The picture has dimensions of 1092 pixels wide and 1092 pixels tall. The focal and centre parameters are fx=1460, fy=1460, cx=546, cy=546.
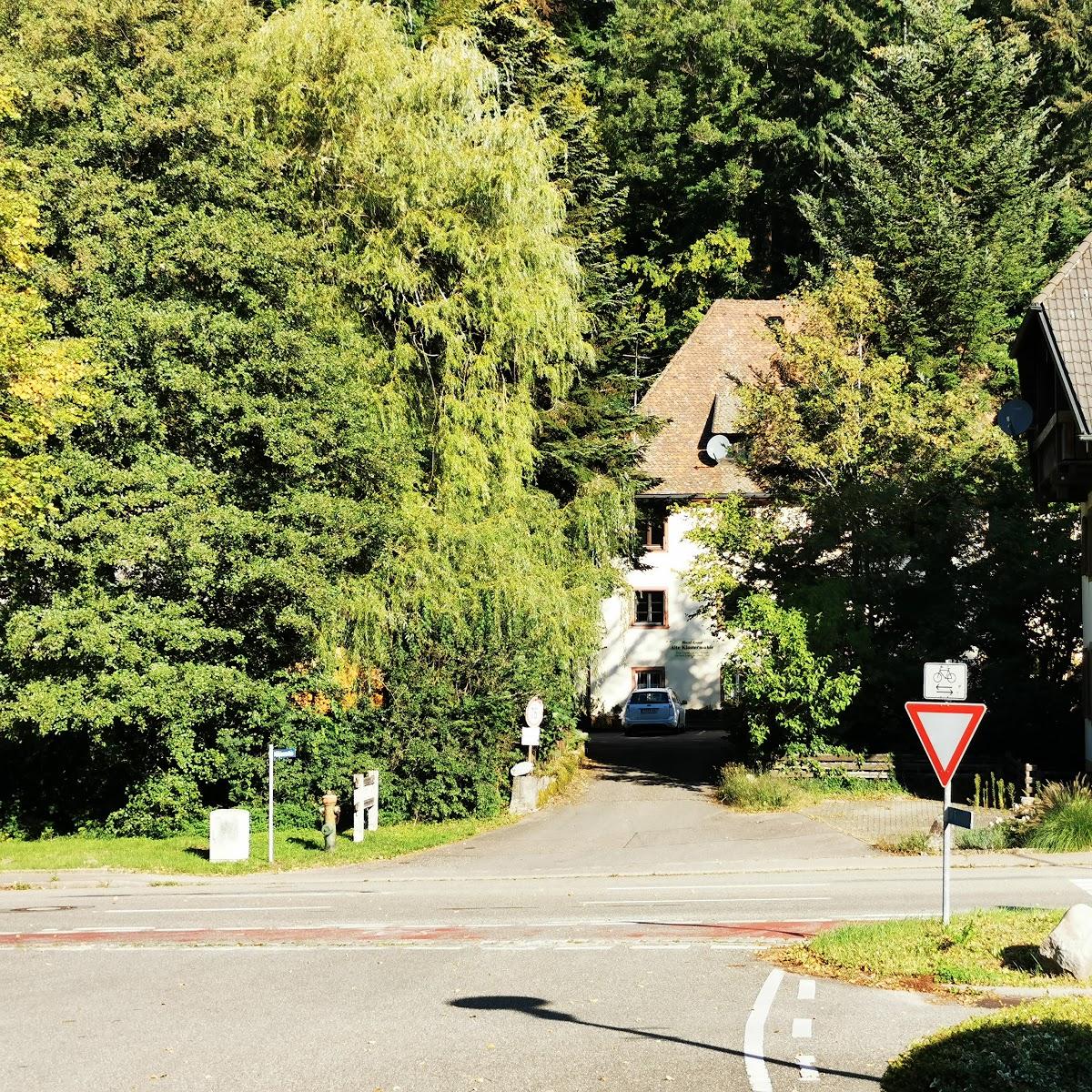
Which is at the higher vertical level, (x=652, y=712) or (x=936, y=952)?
(x=652, y=712)

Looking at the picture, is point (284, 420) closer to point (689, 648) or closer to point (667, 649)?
point (667, 649)

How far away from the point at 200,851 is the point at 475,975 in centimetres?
1373

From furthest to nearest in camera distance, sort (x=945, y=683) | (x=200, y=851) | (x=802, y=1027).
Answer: (x=200, y=851) < (x=945, y=683) < (x=802, y=1027)

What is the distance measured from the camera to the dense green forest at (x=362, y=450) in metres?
25.4

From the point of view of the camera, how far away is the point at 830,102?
6216 centimetres

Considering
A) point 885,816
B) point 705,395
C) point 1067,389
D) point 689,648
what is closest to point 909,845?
point 885,816

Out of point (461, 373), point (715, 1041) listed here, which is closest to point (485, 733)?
point (461, 373)

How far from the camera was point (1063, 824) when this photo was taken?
76.7 ft

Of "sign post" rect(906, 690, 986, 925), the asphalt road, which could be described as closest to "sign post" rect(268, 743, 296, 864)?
the asphalt road

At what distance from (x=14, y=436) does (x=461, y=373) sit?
10264 mm

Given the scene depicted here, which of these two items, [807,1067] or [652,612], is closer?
[807,1067]

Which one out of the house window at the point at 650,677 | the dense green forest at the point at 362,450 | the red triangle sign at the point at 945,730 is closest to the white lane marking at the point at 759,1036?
the red triangle sign at the point at 945,730

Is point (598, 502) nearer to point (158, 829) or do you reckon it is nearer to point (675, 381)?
point (158, 829)

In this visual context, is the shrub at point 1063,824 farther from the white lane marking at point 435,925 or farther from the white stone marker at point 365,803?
the white stone marker at point 365,803
